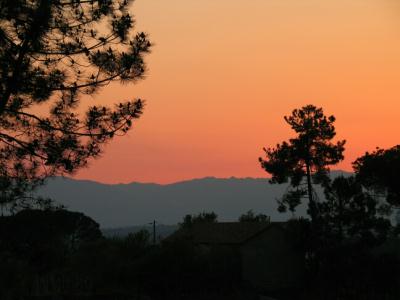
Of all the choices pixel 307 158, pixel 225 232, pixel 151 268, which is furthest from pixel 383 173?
pixel 151 268

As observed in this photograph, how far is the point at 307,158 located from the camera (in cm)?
4572

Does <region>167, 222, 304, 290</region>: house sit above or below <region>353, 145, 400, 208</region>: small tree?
below

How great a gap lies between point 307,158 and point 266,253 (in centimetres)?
934

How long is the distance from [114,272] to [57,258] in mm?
3864

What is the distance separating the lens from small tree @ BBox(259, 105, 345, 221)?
45469 millimetres

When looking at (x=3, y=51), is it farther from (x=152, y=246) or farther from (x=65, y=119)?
(x=152, y=246)

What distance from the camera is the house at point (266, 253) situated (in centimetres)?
4719

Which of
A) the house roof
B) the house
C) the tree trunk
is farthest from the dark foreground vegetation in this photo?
the house roof

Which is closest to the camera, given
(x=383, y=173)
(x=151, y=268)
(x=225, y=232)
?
(x=151, y=268)

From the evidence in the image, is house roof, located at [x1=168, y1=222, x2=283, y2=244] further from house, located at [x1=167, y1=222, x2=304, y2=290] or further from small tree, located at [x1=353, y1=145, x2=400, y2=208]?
small tree, located at [x1=353, y1=145, x2=400, y2=208]

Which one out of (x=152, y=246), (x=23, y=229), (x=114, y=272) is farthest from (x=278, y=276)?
(x=23, y=229)

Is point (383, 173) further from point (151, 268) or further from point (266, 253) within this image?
point (151, 268)

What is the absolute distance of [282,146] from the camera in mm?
46594

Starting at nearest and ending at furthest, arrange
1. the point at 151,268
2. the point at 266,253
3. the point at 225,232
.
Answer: the point at 151,268 → the point at 266,253 → the point at 225,232
